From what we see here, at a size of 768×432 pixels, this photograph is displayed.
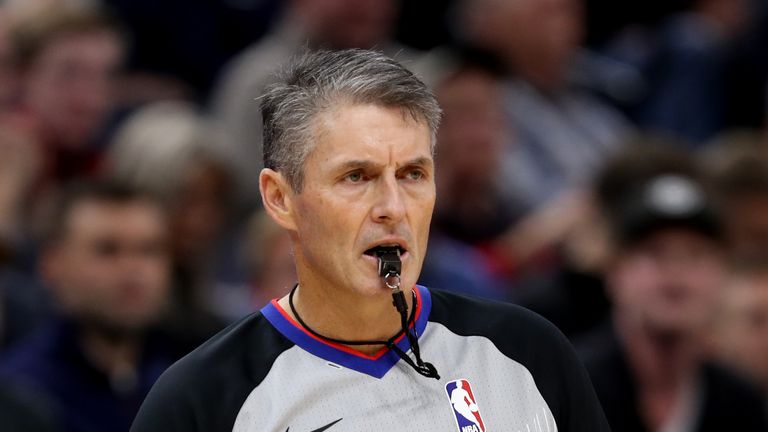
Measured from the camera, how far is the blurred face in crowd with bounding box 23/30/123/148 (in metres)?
7.34

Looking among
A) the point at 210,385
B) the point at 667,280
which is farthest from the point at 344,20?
the point at 210,385

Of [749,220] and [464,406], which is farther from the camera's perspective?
[749,220]

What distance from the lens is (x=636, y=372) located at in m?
5.75

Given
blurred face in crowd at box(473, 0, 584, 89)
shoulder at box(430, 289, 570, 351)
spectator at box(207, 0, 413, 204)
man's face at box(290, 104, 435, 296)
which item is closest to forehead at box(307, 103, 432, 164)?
man's face at box(290, 104, 435, 296)

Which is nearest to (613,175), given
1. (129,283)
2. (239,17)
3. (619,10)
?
(129,283)

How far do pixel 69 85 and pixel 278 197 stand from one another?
14.7 ft

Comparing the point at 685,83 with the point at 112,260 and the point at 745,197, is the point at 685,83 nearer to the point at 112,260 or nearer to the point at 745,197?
the point at 745,197

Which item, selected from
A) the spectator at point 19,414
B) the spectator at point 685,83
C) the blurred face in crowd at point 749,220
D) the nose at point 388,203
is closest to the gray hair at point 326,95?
the nose at point 388,203

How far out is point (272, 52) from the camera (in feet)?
25.8

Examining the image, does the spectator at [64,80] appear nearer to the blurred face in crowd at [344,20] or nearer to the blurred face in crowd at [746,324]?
the blurred face in crowd at [344,20]

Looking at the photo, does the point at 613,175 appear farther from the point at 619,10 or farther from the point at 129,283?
the point at 619,10

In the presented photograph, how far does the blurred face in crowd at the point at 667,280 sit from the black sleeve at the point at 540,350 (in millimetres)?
2559

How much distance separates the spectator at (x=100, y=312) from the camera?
5762mm

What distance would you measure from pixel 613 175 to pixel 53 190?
2592 mm
